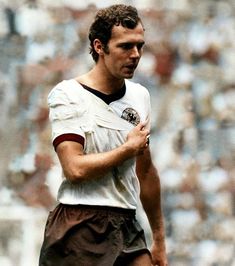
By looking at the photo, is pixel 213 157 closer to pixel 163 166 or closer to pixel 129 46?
pixel 163 166

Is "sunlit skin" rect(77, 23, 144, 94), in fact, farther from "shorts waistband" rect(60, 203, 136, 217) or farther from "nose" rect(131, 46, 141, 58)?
"shorts waistband" rect(60, 203, 136, 217)

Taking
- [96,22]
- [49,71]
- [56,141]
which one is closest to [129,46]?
[96,22]

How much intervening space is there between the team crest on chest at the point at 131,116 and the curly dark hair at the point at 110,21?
0.27 metres

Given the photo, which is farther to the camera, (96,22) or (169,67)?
(169,67)

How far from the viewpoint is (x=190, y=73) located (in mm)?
7039

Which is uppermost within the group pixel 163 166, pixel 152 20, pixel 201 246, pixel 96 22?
pixel 152 20

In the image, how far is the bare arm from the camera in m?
4.74

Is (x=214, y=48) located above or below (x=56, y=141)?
above

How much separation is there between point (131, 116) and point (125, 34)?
1.16 ft

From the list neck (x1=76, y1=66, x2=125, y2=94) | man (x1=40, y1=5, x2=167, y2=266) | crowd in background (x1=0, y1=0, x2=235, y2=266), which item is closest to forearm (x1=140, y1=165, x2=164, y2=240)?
man (x1=40, y1=5, x2=167, y2=266)

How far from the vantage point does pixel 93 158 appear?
475cm

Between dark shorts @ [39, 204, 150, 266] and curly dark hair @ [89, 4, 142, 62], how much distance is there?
0.70 meters

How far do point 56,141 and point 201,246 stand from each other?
2.39 m

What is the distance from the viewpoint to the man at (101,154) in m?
4.80
